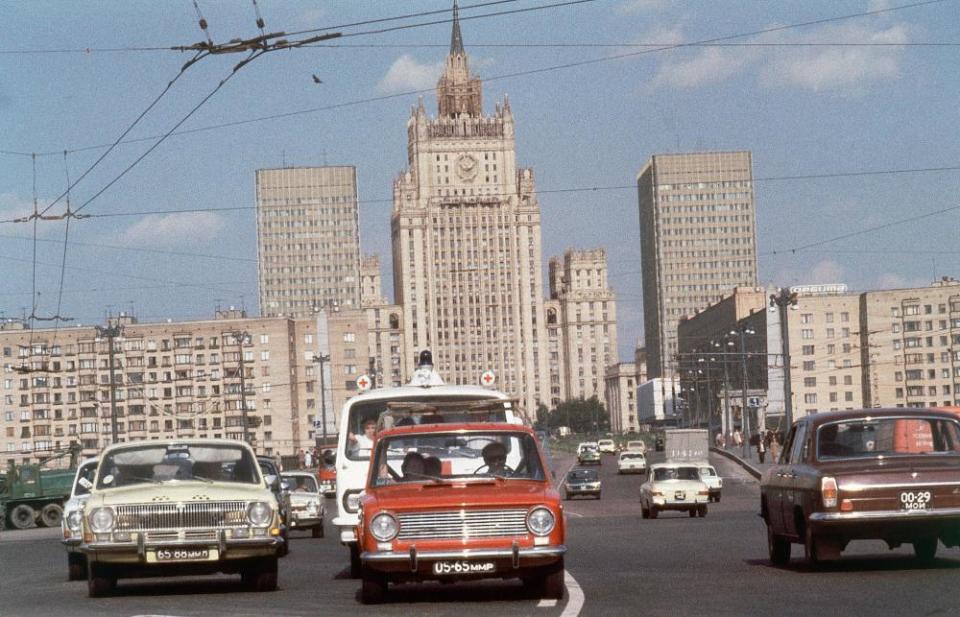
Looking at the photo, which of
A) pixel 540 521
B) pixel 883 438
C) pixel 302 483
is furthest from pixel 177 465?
pixel 302 483

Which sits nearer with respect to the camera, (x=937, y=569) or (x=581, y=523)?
(x=937, y=569)

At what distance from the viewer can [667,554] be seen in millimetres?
23781

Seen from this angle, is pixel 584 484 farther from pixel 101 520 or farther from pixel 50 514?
pixel 101 520

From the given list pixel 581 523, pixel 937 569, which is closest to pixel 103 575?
pixel 937 569

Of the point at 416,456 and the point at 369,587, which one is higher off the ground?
the point at 416,456

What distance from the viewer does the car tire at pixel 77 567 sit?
2180 cm

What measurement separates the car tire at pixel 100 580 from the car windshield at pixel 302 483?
Result: 22528 millimetres

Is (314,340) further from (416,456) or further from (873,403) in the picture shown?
(416,456)

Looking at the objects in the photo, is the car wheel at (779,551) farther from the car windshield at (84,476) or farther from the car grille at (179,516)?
the car windshield at (84,476)

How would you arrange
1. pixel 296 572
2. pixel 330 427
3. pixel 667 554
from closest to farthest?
pixel 296 572 → pixel 667 554 → pixel 330 427

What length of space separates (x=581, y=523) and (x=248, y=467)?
23273mm

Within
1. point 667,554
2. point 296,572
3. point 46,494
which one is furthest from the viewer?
point 46,494

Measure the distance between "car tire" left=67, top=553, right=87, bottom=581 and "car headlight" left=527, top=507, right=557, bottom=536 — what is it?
8.81 meters

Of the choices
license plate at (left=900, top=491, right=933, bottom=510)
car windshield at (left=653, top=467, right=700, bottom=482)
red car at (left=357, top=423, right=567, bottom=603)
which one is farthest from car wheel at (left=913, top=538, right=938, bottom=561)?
car windshield at (left=653, top=467, right=700, bottom=482)
